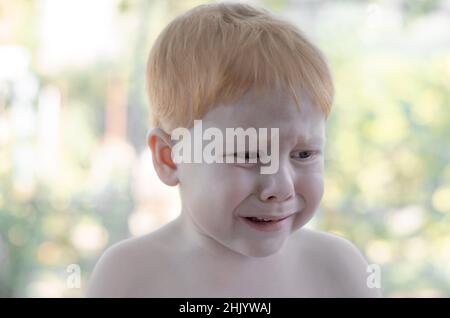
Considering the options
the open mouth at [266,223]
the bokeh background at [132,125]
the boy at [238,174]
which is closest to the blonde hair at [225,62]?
the boy at [238,174]

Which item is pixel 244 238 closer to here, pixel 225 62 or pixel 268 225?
pixel 268 225

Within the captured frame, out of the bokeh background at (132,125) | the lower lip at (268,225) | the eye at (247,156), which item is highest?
the bokeh background at (132,125)

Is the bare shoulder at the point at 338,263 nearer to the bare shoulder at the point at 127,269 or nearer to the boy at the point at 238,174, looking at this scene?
the boy at the point at 238,174

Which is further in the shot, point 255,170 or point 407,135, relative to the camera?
point 407,135

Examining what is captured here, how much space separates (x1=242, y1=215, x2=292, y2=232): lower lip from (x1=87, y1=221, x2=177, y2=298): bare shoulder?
0.14 metres

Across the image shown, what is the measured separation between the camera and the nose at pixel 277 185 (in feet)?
2.30

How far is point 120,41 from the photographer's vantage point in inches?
72.5

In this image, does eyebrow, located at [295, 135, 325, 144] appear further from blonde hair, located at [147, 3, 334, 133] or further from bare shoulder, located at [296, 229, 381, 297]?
bare shoulder, located at [296, 229, 381, 297]

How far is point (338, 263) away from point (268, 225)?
15 centimetres

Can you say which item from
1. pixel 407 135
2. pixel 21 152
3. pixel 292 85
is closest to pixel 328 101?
pixel 292 85

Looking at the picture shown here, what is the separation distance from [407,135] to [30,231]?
113 centimetres

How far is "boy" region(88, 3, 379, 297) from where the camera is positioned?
703mm

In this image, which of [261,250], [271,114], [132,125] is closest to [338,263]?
[261,250]
